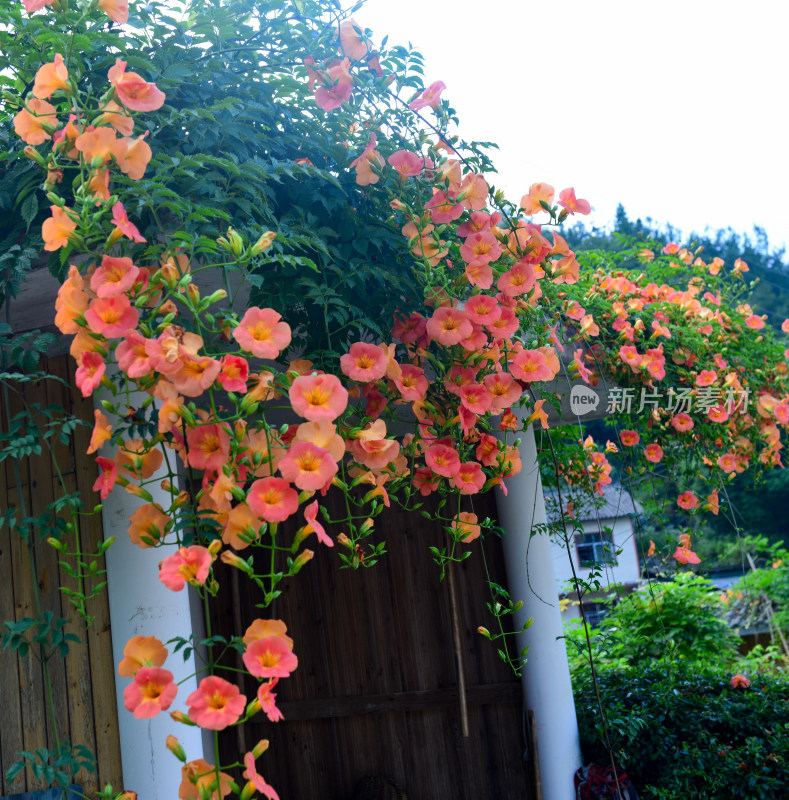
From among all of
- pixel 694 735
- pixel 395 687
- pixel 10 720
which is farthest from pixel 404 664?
pixel 10 720

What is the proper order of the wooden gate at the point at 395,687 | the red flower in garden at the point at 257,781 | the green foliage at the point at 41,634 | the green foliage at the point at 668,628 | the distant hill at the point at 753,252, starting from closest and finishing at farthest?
the red flower in garden at the point at 257,781 < the green foliage at the point at 41,634 < the wooden gate at the point at 395,687 < the green foliage at the point at 668,628 < the distant hill at the point at 753,252

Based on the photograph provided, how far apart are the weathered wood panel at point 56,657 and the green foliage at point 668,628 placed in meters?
3.43

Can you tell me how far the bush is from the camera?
2.98m

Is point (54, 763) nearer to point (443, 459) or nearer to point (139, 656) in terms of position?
point (139, 656)

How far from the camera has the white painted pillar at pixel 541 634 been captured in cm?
301

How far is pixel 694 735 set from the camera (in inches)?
127

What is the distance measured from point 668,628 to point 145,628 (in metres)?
4.02

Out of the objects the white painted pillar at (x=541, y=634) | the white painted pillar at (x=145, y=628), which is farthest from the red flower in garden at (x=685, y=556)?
the white painted pillar at (x=145, y=628)

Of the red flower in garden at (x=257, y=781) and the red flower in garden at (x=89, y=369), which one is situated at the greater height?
the red flower in garden at (x=89, y=369)

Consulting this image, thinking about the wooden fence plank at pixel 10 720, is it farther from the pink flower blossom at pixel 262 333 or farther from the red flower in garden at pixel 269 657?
the pink flower blossom at pixel 262 333

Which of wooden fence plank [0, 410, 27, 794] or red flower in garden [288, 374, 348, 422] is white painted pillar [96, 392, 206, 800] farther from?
red flower in garden [288, 374, 348, 422]

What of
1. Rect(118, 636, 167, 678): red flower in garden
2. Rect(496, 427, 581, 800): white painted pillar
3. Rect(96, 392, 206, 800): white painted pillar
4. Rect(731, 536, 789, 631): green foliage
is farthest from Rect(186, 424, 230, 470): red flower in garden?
Rect(731, 536, 789, 631): green foliage

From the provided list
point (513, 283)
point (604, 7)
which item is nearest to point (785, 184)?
point (604, 7)

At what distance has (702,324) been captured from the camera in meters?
3.42
